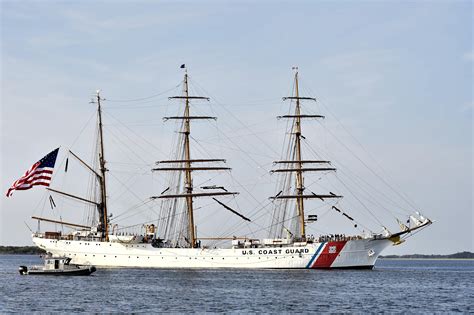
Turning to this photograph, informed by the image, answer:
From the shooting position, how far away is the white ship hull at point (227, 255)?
327ft

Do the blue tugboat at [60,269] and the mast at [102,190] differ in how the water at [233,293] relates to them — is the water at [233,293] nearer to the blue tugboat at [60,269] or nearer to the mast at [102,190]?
the blue tugboat at [60,269]

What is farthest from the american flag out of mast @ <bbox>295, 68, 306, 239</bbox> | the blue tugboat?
mast @ <bbox>295, 68, 306, 239</bbox>

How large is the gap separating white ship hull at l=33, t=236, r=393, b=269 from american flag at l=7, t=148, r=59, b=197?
51.9 ft

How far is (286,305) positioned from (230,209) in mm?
50039

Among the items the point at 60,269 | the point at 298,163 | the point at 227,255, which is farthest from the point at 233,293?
the point at 298,163

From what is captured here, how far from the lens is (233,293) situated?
68562 mm

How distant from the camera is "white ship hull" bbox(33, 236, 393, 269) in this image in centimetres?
9981

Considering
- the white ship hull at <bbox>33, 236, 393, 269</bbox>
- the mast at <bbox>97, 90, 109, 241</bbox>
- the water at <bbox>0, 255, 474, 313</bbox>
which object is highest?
the mast at <bbox>97, 90, 109, 241</bbox>

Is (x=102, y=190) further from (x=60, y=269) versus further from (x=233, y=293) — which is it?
(x=233, y=293)

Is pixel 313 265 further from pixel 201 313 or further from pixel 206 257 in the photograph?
pixel 201 313

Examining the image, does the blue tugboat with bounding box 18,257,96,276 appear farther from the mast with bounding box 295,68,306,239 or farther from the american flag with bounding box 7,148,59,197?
the mast with bounding box 295,68,306,239

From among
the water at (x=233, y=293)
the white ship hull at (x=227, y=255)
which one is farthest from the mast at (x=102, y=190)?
the water at (x=233, y=293)

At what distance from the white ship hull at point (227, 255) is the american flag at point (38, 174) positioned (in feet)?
51.9

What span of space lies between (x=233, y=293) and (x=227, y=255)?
1372 inches
